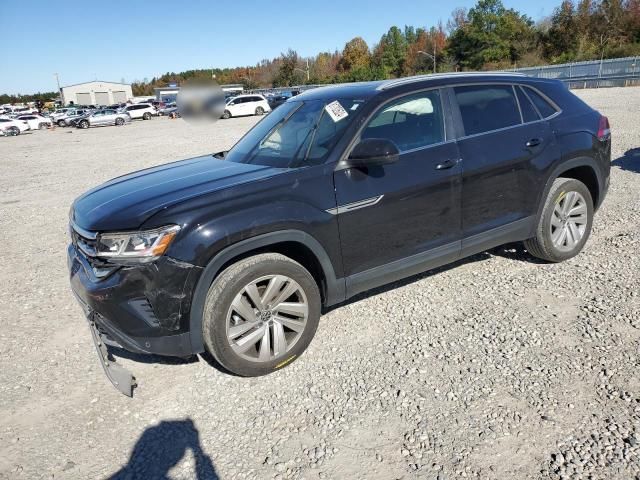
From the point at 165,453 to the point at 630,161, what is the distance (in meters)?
9.21

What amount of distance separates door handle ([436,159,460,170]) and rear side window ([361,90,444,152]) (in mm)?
186

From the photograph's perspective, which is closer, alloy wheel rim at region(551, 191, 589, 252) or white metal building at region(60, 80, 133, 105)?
alloy wheel rim at region(551, 191, 589, 252)

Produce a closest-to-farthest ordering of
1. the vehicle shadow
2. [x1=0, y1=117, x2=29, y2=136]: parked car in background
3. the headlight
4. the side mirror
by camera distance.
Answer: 1. the headlight
2. the side mirror
3. the vehicle shadow
4. [x1=0, y1=117, x2=29, y2=136]: parked car in background

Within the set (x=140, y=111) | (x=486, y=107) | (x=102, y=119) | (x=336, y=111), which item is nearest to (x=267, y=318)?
(x=336, y=111)

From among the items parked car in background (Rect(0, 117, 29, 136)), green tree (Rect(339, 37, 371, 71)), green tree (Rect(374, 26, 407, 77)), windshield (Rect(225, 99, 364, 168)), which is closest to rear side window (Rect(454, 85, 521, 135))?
windshield (Rect(225, 99, 364, 168))

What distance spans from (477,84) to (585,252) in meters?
2.17

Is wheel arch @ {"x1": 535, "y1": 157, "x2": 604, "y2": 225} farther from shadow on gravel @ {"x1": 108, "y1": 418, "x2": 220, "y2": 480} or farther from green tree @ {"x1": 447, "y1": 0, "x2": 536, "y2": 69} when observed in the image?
green tree @ {"x1": 447, "y1": 0, "x2": 536, "y2": 69}

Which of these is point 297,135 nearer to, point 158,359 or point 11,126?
point 158,359

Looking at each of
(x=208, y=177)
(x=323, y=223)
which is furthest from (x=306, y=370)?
(x=208, y=177)

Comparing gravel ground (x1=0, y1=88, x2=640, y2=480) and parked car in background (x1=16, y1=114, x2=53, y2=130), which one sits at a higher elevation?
parked car in background (x1=16, y1=114, x2=53, y2=130)

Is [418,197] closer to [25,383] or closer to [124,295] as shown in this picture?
[124,295]

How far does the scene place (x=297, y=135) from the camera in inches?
151

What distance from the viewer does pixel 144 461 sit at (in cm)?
256

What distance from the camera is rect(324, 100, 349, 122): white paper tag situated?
11.8ft
